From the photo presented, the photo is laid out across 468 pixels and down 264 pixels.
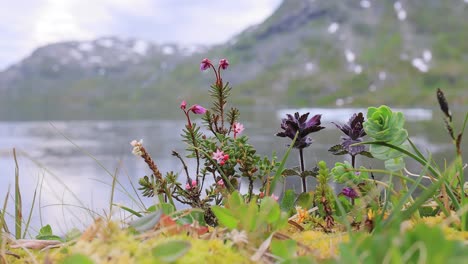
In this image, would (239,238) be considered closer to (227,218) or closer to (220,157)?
(227,218)

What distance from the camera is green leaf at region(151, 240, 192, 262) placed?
3.70 feet

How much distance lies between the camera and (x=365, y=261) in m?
1.13

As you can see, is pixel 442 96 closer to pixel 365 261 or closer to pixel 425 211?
pixel 365 261

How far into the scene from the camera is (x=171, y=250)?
1.14 meters

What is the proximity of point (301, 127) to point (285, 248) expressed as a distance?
1.06 meters

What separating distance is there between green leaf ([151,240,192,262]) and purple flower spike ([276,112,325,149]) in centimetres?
125

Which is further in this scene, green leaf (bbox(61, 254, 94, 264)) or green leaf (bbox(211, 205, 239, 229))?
Answer: green leaf (bbox(211, 205, 239, 229))

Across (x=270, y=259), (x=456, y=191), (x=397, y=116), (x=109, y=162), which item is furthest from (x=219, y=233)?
(x=109, y=162)

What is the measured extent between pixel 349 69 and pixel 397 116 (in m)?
202

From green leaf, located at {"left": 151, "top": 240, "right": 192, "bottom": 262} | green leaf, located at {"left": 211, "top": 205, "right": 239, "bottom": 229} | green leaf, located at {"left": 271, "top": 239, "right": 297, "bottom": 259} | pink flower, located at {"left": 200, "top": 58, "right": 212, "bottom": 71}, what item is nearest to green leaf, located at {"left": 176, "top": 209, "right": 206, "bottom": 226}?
green leaf, located at {"left": 211, "top": 205, "right": 239, "bottom": 229}

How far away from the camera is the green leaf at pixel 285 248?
1.34 metres

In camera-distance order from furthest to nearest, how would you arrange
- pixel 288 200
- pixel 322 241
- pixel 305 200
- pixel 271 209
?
1. pixel 288 200
2. pixel 305 200
3. pixel 322 241
4. pixel 271 209

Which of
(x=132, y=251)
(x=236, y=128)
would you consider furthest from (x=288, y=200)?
(x=132, y=251)

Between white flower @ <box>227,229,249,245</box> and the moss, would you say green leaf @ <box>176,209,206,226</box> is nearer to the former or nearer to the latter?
white flower @ <box>227,229,249,245</box>
